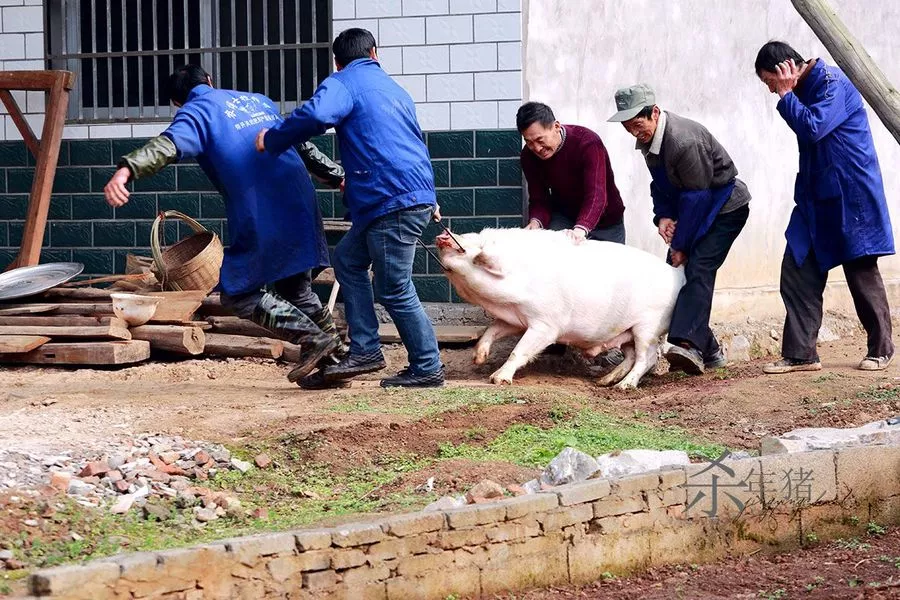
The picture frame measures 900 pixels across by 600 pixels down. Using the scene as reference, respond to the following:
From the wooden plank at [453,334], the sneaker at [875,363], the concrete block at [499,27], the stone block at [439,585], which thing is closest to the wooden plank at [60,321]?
the wooden plank at [453,334]

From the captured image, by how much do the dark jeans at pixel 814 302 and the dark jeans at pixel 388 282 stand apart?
221 centimetres

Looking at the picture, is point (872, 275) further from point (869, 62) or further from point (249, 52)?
point (249, 52)

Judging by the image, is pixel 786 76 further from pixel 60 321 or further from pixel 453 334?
pixel 60 321

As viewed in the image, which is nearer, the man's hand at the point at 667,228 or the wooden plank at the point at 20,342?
the man's hand at the point at 667,228

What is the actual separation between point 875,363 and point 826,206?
101 centimetres

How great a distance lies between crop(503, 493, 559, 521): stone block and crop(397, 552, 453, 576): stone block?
266mm

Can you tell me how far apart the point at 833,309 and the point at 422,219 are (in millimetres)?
4877

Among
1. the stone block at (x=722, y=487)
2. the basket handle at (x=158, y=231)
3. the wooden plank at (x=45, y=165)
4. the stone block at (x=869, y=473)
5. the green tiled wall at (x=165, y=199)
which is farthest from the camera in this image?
the wooden plank at (x=45, y=165)

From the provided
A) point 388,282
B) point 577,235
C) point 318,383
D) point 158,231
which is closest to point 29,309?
point 158,231

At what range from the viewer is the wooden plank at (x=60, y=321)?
908cm

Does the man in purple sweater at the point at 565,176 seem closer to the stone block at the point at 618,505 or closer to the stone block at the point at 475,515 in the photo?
the stone block at the point at 618,505

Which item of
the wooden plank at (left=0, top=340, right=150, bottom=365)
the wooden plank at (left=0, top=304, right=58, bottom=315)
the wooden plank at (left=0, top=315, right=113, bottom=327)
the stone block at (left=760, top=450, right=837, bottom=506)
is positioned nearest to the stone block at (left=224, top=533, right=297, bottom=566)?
the stone block at (left=760, top=450, right=837, bottom=506)

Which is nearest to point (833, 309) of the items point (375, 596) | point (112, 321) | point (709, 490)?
point (112, 321)

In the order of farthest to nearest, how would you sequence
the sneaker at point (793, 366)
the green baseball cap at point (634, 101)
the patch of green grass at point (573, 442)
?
1. the sneaker at point (793, 366)
2. the green baseball cap at point (634, 101)
3. the patch of green grass at point (573, 442)
